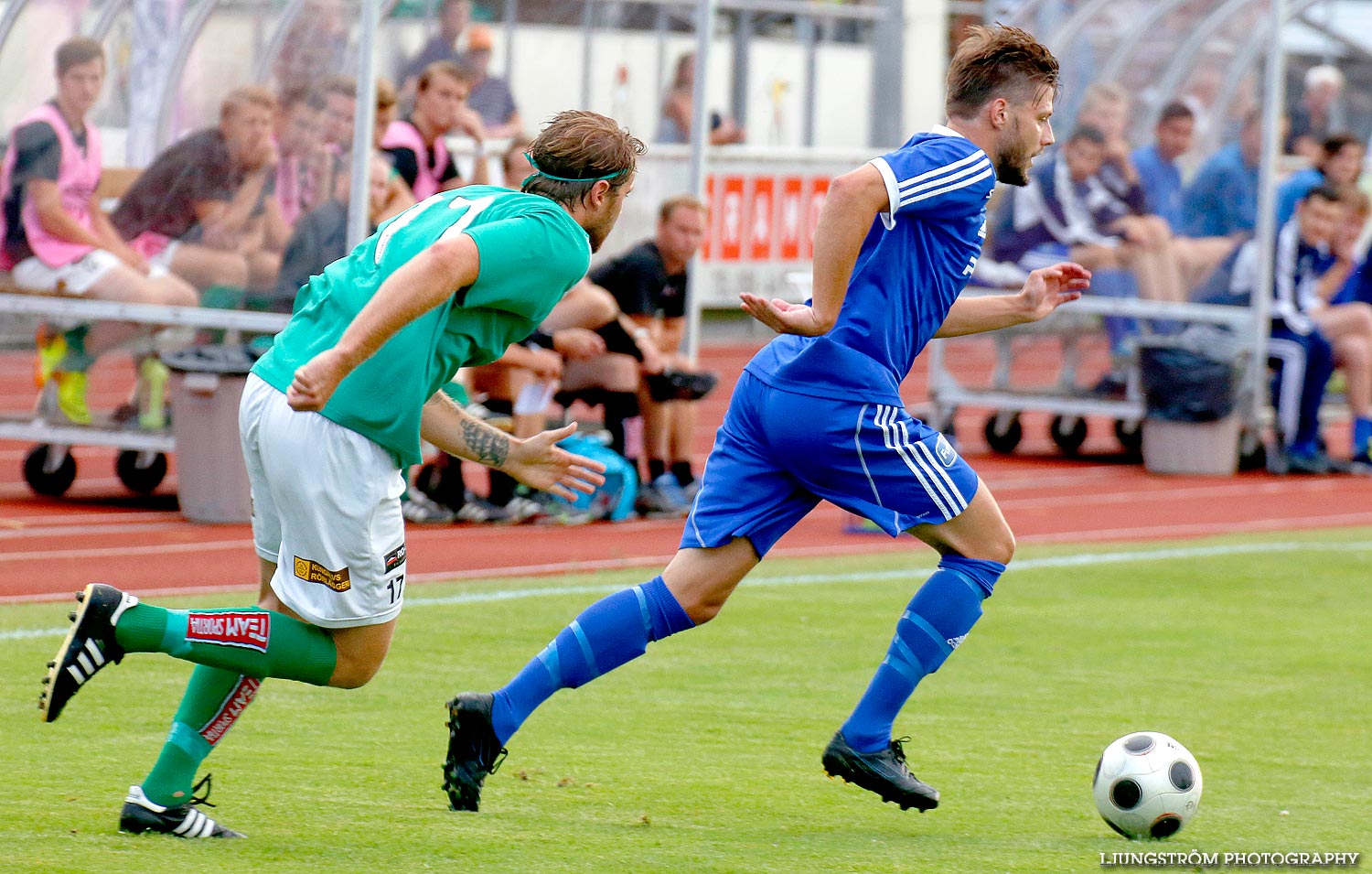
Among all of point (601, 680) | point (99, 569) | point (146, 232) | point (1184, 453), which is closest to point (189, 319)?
point (146, 232)

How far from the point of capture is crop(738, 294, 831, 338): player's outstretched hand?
475 cm

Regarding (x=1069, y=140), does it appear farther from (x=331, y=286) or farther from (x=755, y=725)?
(x=331, y=286)

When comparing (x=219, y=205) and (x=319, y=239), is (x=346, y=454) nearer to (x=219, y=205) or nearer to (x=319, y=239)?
(x=319, y=239)

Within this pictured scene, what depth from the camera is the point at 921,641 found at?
495 centimetres

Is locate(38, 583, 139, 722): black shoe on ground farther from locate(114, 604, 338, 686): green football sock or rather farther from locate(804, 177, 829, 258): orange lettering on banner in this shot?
locate(804, 177, 829, 258): orange lettering on banner

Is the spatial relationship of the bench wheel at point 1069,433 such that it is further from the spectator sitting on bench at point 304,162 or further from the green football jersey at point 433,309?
the green football jersey at point 433,309

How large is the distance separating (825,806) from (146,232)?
6.78 m

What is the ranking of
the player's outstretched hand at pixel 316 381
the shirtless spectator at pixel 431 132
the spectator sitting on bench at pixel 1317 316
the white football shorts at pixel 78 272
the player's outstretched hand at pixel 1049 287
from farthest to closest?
the spectator sitting on bench at pixel 1317 316
the shirtless spectator at pixel 431 132
the white football shorts at pixel 78 272
the player's outstretched hand at pixel 1049 287
the player's outstretched hand at pixel 316 381

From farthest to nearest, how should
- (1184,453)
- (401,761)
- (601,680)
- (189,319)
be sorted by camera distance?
(1184,453), (189,319), (601,680), (401,761)

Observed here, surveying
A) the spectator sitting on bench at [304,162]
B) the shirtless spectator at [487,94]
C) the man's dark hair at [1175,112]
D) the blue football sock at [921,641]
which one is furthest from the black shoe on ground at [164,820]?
the man's dark hair at [1175,112]

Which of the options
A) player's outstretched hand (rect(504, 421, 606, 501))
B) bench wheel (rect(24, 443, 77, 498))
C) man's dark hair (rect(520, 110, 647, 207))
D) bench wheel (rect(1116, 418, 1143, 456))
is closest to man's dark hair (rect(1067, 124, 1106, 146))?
bench wheel (rect(1116, 418, 1143, 456))

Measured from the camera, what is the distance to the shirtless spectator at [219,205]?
10508 millimetres

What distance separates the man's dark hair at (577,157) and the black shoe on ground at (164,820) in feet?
5.23

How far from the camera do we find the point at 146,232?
34.9ft
